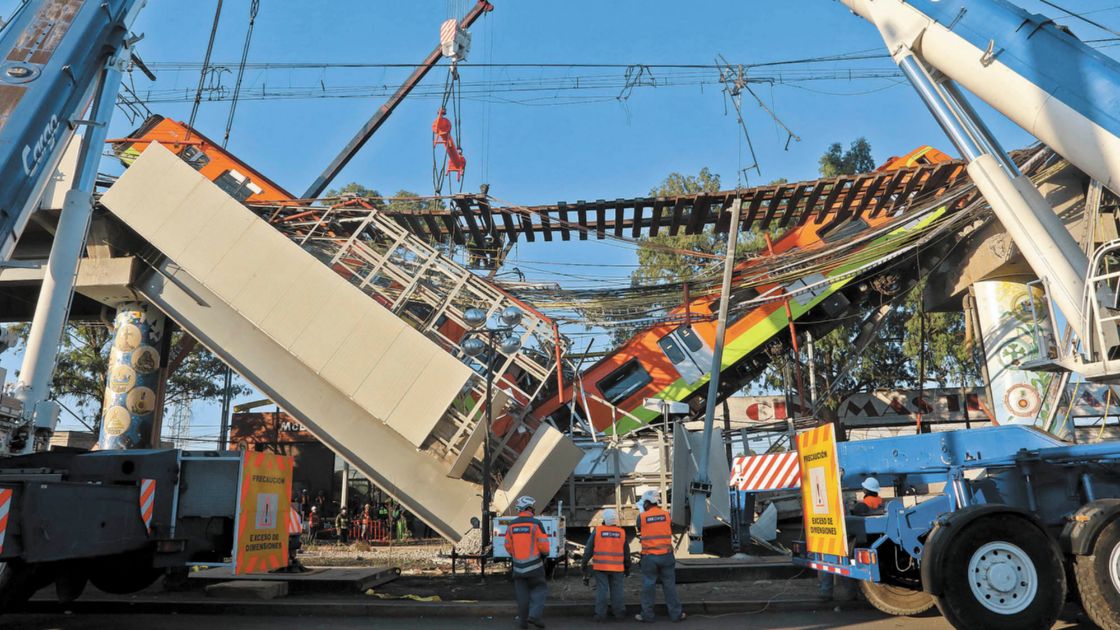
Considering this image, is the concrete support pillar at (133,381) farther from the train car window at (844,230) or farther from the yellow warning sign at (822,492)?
the train car window at (844,230)

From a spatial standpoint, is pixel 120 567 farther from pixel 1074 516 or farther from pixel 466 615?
pixel 1074 516

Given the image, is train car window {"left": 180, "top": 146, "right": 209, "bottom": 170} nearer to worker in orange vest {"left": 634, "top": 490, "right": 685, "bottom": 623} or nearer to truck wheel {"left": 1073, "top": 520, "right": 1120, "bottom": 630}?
worker in orange vest {"left": 634, "top": 490, "right": 685, "bottom": 623}

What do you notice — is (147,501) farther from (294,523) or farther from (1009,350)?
(1009,350)

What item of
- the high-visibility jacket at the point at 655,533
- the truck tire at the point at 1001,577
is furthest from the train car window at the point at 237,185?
the truck tire at the point at 1001,577

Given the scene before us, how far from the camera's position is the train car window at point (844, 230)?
20.3 m

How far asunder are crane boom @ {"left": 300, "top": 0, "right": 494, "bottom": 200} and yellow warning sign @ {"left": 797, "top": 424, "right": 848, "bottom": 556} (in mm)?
22677

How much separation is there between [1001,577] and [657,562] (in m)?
3.74

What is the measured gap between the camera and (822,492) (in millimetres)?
9023

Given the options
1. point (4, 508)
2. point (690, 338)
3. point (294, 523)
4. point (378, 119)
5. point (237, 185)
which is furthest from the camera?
point (378, 119)

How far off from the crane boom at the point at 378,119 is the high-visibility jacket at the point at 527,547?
2220 cm

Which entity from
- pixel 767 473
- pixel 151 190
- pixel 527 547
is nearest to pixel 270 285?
pixel 151 190

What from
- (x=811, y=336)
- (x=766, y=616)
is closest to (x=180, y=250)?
(x=766, y=616)

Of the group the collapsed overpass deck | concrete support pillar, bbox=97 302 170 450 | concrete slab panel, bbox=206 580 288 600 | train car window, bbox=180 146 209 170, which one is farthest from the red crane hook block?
concrete slab panel, bbox=206 580 288 600

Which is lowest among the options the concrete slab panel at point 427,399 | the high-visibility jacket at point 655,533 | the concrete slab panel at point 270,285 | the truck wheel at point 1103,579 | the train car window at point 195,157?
the truck wheel at point 1103,579
